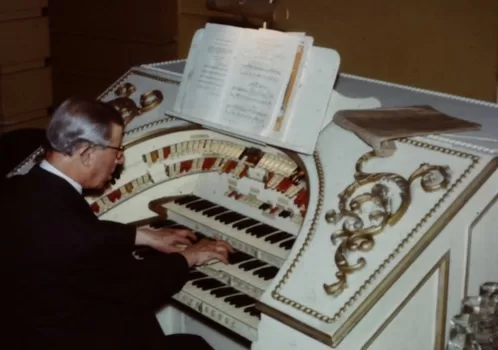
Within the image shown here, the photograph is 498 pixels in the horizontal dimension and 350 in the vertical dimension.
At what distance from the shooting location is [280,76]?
9.13 feet

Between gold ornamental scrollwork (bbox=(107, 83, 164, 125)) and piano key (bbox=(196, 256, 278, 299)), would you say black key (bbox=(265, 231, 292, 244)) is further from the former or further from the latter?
gold ornamental scrollwork (bbox=(107, 83, 164, 125))

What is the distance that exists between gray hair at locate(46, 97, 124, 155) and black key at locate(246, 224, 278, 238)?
0.68 metres

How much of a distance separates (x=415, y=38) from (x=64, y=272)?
2.32 meters

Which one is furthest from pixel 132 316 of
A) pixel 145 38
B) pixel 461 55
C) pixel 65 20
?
pixel 65 20

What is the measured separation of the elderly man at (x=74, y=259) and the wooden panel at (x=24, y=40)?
316 cm

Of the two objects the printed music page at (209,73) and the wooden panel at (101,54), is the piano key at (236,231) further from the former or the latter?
the wooden panel at (101,54)

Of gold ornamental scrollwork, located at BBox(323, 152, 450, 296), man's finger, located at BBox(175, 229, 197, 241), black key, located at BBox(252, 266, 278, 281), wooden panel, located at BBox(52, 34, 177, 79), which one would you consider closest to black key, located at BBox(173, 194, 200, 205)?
man's finger, located at BBox(175, 229, 197, 241)

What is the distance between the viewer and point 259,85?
2844mm

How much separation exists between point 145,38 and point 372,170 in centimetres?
304

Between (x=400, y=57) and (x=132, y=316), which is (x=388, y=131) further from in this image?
(x=400, y=57)

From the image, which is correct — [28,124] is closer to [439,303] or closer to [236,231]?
[236,231]

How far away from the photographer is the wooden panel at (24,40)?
5426 millimetres

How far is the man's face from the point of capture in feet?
8.29

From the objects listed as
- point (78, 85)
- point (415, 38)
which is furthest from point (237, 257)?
point (78, 85)
